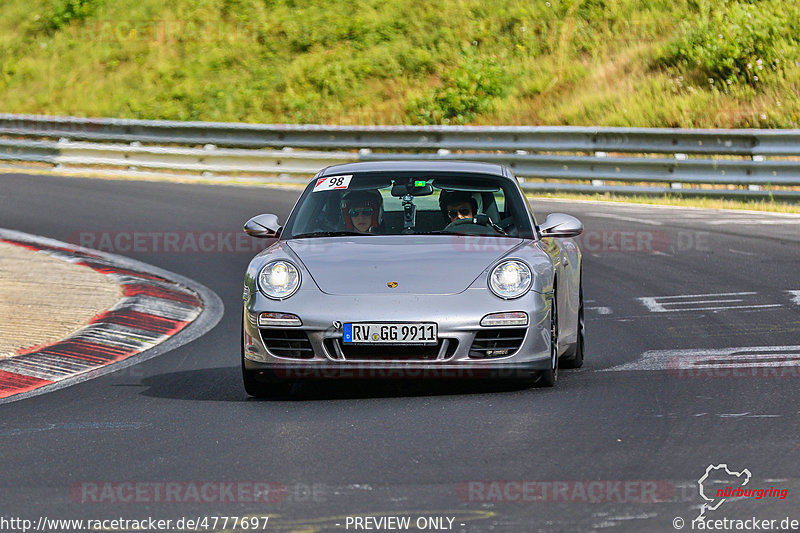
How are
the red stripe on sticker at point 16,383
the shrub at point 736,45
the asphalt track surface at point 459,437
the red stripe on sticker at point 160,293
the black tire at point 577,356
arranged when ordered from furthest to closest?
1. the shrub at point 736,45
2. the red stripe on sticker at point 160,293
3. the black tire at point 577,356
4. the red stripe on sticker at point 16,383
5. the asphalt track surface at point 459,437

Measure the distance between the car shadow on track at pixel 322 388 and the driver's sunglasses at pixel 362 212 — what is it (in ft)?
3.26

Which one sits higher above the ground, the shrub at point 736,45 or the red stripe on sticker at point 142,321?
the shrub at point 736,45

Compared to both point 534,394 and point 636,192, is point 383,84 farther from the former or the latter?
point 534,394

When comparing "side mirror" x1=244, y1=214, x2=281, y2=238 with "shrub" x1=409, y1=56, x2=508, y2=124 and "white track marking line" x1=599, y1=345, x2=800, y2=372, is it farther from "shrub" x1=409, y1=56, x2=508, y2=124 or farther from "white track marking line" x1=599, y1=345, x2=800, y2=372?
"shrub" x1=409, y1=56, x2=508, y2=124

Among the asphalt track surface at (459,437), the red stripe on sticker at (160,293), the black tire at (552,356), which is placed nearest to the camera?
the asphalt track surface at (459,437)

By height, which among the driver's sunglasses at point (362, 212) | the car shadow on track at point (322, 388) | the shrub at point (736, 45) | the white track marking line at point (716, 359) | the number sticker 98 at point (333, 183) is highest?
the shrub at point (736, 45)

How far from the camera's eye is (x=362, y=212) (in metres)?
8.33

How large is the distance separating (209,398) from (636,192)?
14.8 meters

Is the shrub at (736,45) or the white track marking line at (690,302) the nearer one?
the white track marking line at (690,302)

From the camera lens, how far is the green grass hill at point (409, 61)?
2675 cm

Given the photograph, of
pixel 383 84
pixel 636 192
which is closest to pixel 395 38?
pixel 383 84

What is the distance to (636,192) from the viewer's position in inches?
850

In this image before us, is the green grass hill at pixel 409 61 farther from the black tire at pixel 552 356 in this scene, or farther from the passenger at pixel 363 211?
the black tire at pixel 552 356

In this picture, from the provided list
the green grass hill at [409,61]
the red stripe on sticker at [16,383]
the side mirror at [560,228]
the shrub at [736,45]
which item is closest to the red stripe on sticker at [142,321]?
the red stripe on sticker at [16,383]
